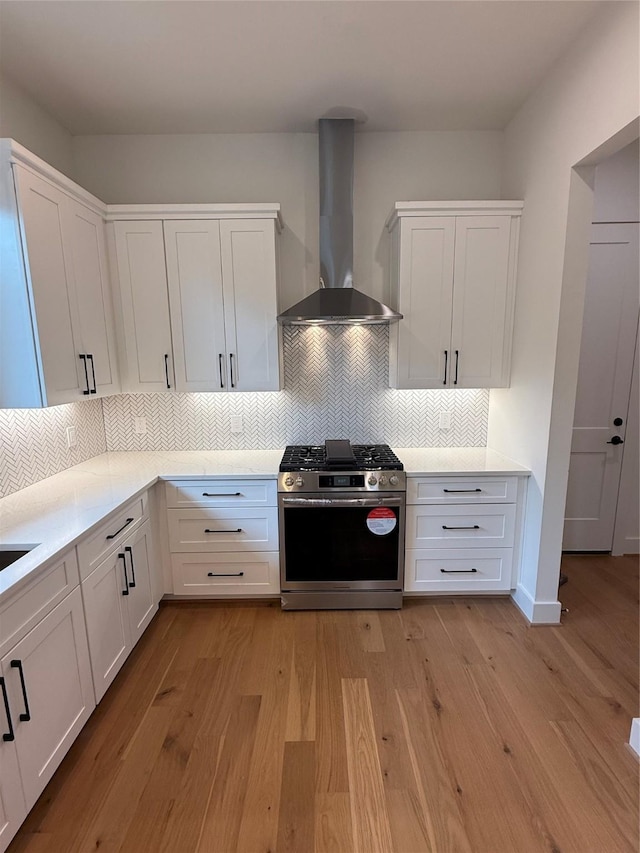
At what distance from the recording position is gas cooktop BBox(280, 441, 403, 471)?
2414 millimetres

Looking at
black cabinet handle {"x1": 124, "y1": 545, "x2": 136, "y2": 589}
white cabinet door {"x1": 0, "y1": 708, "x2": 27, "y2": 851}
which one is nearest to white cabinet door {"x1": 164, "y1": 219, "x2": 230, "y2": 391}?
black cabinet handle {"x1": 124, "y1": 545, "x2": 136, "y2": 589}

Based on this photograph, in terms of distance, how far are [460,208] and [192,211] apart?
65.7 inches

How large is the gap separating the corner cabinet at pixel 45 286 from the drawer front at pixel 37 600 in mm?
831

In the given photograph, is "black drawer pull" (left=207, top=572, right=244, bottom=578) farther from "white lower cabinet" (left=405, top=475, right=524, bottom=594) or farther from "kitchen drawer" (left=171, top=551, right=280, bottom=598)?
"white lower cabinet" (left=405, top=475, right=524, bottom=594)

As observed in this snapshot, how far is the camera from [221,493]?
244 centimetres

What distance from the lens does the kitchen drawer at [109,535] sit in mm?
1672

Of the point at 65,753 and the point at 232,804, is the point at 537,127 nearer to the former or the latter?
the point at 232,804

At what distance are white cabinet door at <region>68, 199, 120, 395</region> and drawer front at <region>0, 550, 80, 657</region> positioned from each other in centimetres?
113

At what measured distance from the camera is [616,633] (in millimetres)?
2309

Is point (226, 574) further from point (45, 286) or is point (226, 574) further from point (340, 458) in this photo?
point (45, 286)

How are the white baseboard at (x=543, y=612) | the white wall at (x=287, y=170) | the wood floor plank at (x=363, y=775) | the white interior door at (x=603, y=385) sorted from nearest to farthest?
the wood floor plank at (x=363, y=775)
the white baseboard at (x=543, y=612)
the white wall at (x=287, y=170)
the white interior door at (x=603, y=385)

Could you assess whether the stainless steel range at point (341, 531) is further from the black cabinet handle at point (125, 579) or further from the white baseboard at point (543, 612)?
the black cabinet handle at point (125, 579)

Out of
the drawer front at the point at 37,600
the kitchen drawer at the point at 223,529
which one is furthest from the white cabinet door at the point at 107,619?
the kitchen drawer at the point at 223,529

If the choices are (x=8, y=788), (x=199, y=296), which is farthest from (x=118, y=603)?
(x=199, y=296)
